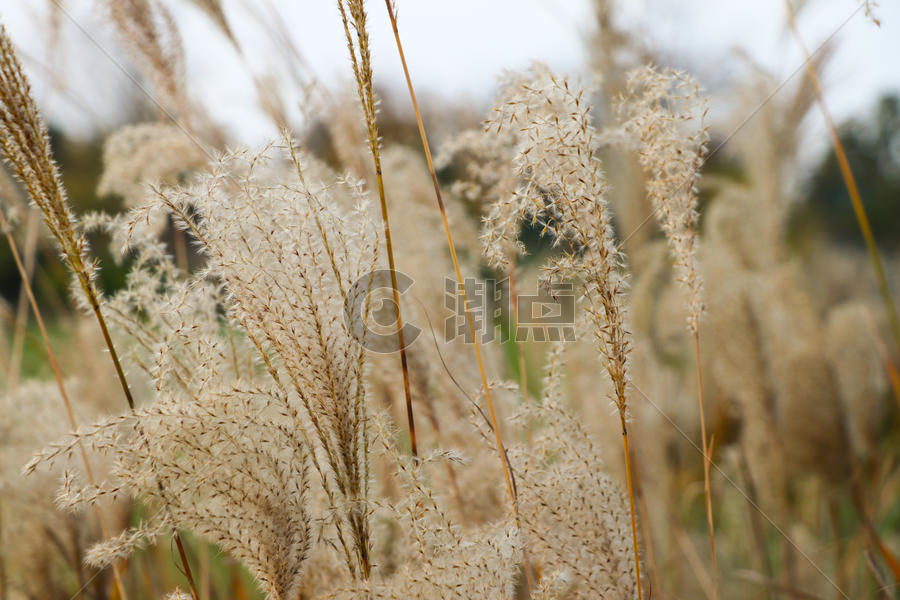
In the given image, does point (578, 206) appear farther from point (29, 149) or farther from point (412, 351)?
point (29, 149)

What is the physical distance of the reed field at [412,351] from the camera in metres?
0.78

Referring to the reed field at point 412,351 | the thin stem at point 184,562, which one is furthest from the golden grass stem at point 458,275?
the thin stem at point 184,562

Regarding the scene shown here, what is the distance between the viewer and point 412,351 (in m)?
1.29

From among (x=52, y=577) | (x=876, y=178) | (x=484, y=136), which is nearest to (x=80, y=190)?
(x=52, y=577)

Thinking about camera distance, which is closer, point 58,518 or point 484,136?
point 484,136

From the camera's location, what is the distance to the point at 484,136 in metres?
1.20

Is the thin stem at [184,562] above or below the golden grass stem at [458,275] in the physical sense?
below

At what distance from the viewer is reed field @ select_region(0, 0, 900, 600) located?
78 centimetres

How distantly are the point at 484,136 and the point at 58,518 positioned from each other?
149 centimetres

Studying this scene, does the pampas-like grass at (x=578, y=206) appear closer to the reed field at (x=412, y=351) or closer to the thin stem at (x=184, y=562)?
the reed field at (x=412, y=351)

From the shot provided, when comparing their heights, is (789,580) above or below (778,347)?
below

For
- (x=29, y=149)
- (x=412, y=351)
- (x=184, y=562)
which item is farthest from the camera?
(x=412, y=351)

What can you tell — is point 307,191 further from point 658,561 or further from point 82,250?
point 658,561

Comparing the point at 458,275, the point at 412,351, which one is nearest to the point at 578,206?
the point at 458,275
